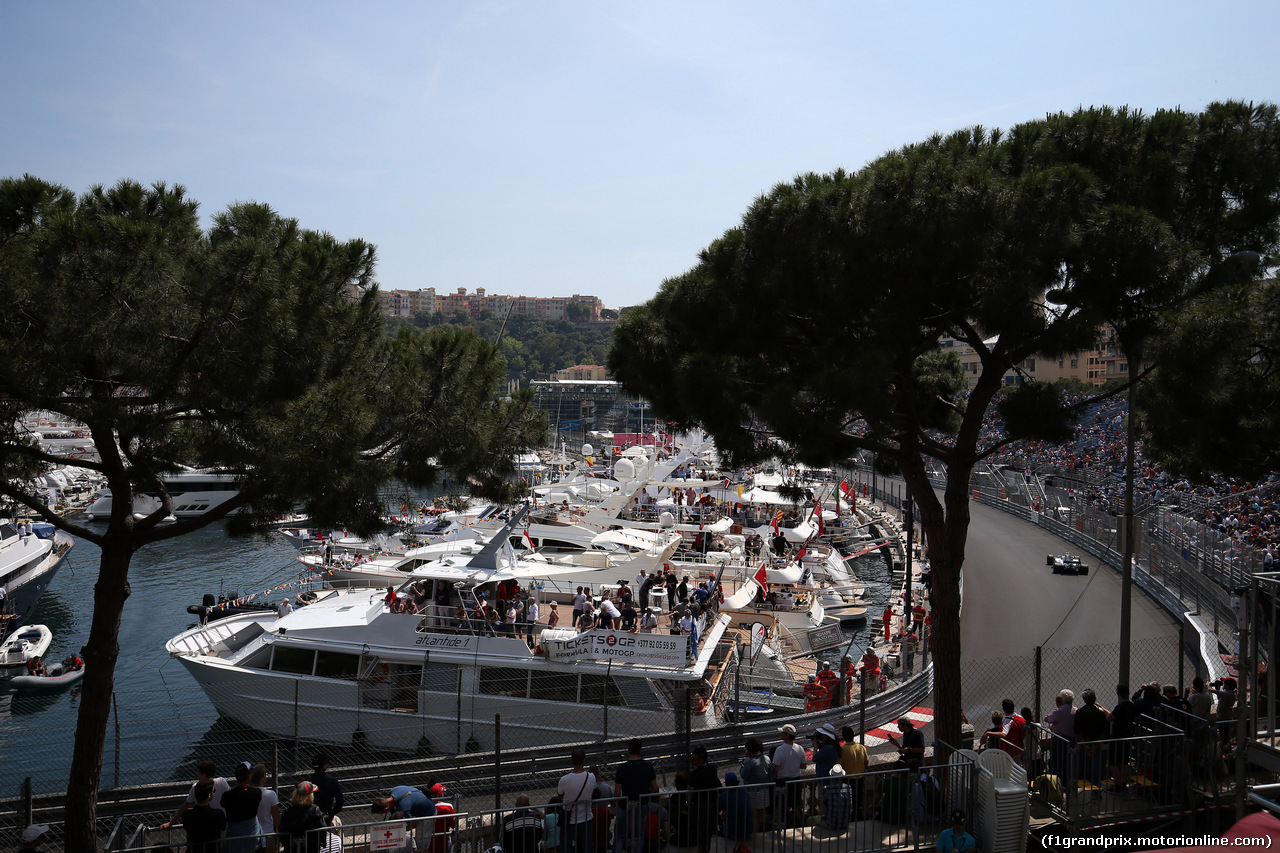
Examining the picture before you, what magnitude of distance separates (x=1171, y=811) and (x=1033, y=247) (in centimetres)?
607

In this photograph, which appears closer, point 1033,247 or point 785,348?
point 1033,247

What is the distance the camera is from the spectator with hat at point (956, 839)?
7.86 metres

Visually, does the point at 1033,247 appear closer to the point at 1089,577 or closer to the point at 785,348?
the point at 785,348

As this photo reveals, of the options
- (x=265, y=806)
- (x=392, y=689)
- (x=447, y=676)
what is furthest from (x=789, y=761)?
(x=392, y=689)

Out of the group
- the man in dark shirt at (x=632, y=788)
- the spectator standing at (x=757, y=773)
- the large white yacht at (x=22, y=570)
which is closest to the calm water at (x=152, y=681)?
the large white yacht at (x=22, y=570)

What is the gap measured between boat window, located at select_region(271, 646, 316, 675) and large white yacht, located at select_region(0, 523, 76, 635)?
1725 cm

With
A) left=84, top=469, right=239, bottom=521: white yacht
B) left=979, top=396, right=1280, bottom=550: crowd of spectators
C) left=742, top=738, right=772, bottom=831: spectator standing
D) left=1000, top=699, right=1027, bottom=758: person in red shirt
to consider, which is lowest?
left=84, top=469, right=239, bottom=521: white yacht

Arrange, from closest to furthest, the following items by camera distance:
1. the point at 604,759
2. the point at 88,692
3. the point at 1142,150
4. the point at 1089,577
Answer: the point at 88,692, the point at 1142,150, the point at 604,759, the point at 1089,577

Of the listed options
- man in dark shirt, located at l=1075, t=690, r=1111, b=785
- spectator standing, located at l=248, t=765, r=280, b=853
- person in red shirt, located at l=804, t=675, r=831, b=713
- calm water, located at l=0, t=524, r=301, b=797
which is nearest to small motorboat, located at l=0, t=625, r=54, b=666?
A: calm water, located at l=0, t=524, r=301, b=797

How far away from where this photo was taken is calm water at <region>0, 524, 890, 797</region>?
16.9 m

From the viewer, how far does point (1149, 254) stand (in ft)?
30.6

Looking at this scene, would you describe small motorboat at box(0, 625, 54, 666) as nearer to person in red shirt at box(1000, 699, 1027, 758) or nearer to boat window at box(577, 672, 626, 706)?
boat window at box(577, 672, 626, 706)

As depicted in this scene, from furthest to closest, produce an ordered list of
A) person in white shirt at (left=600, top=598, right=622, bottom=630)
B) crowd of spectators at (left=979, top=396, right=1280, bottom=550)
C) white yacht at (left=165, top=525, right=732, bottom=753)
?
crowd of spectators at (left=979, top=396, right=1280, bottom=550) < person in white shirt at (left=600, top=598, right=622, bottom=630) < white yacht at (left=165, top=525, right=732, bottom=753)

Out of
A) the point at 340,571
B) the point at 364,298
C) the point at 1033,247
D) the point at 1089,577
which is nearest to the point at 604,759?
the point at 364,298
